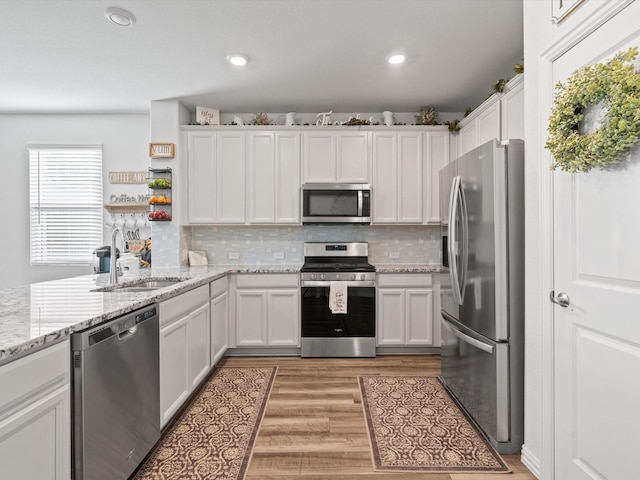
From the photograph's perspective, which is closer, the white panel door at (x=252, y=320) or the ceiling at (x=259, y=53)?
the ceiling at (x=259, y=53)

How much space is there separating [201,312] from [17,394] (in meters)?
1.68

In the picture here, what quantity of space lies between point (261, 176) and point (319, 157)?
68cm

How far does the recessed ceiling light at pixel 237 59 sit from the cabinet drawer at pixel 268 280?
198cm

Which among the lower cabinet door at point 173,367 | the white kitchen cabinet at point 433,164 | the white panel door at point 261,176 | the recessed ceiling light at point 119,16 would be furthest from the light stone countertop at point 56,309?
the white kitchen cabinet at point 433,164

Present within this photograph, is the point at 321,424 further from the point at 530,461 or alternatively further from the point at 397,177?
the point at 397,177

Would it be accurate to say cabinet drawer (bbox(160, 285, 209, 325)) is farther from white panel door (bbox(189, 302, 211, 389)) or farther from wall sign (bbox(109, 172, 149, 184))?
wall sign (bbox(109, 172, 149, 184))

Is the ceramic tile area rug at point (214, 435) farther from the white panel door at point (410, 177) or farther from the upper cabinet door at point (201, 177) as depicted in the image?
the white panel door at point (410, 177)

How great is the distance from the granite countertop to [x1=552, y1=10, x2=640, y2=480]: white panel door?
2.05m

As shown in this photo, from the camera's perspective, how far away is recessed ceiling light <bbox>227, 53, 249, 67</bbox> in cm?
274

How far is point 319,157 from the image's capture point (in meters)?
3.75

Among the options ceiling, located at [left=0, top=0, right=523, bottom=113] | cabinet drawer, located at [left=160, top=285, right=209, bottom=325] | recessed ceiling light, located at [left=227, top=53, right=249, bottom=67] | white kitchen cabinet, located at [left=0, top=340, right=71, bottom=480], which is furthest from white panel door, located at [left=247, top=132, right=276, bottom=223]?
white kitchen cabinet, located at [left=0, top=340, right=71, bottom=480]

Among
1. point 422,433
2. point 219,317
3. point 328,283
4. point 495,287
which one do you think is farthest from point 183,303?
point 495,287

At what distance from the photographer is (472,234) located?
2.16 meters

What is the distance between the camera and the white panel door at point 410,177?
3.76 metres
